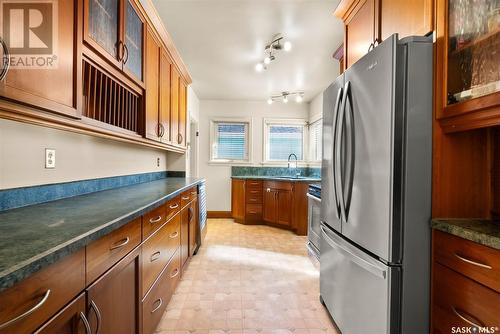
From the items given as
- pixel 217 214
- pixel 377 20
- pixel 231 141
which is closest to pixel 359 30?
pixel 377 20

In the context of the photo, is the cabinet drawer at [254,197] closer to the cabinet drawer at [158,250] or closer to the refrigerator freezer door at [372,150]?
the cabinet drawer at [158,250]

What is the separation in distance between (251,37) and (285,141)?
9.85 ft

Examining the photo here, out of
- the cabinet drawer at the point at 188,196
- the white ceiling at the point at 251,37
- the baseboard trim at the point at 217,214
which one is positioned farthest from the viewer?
the baseboard trim at the point at 217,214

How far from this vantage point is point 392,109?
3.83 ft

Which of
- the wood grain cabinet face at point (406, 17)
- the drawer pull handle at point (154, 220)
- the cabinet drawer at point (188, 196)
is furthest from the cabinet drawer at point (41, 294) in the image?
the wood grain cabinet face at point (406, 17)

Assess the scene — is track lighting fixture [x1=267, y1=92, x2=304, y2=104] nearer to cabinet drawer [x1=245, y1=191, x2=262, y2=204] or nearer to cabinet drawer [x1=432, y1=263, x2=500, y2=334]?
cabinet drawer [x1=245, y1=191, x2=262, y2=204]

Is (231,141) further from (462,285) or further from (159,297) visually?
(462,285)

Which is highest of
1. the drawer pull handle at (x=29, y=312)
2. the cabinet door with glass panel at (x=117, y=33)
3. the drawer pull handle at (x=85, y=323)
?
the cabinet door with glass panel at (x=117, y=33)

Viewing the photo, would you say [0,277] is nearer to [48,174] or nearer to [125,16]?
[48,174]

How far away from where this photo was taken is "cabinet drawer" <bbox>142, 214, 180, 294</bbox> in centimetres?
144

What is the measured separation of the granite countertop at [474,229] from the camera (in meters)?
0.90

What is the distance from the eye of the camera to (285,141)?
17.8 ft

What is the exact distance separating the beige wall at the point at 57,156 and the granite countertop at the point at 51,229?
17 cm

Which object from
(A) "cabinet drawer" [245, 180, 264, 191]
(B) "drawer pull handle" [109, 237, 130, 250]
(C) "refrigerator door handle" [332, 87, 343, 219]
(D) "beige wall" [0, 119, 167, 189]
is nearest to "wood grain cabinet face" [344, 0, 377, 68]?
(C) "refrigerator door handle" [332, 87, 343, 219]
